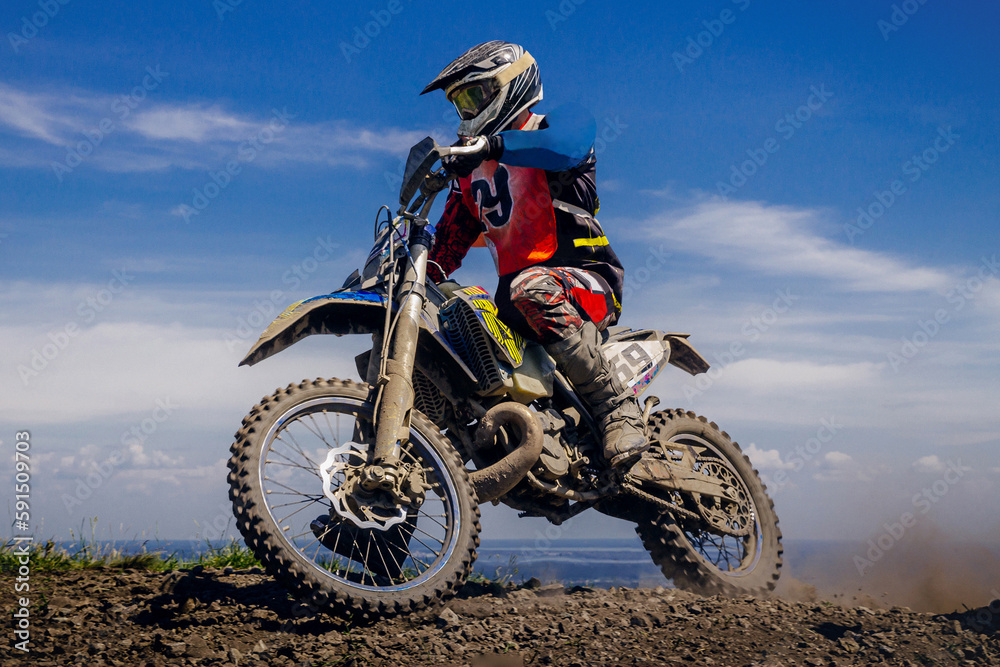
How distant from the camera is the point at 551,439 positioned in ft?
18.0

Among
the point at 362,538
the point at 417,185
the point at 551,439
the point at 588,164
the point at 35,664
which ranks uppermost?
the point at 588,164

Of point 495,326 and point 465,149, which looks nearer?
point 465,149

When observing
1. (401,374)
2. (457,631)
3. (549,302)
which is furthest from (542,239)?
(457,631)

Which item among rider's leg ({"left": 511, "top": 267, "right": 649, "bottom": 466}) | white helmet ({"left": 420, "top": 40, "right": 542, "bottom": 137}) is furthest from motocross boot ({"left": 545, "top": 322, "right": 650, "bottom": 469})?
white helmet ({"left": 420, "top": 40, "right": 542, "bottom": 137})

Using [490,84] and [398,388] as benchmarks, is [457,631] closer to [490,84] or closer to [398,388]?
[398,388]

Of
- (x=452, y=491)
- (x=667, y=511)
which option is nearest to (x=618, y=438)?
(x=667, y=511)

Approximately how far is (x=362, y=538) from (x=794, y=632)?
2633 millimetres

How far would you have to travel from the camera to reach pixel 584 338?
5.62m

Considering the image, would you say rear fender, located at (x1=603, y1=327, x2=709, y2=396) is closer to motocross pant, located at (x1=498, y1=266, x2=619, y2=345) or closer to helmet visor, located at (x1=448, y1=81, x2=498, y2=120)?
motocross pant, located at (x1=498, y1=266, x2=619, y2=345)

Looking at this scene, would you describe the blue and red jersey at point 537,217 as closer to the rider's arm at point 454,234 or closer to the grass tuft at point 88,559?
the rider's arm at point 454,234

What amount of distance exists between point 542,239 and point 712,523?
2.68 m

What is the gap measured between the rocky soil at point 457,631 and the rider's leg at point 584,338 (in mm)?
1117

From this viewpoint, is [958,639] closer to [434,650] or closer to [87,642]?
[434,650]

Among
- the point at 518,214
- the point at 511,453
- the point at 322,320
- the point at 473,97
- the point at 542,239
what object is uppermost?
the point at 473,97
